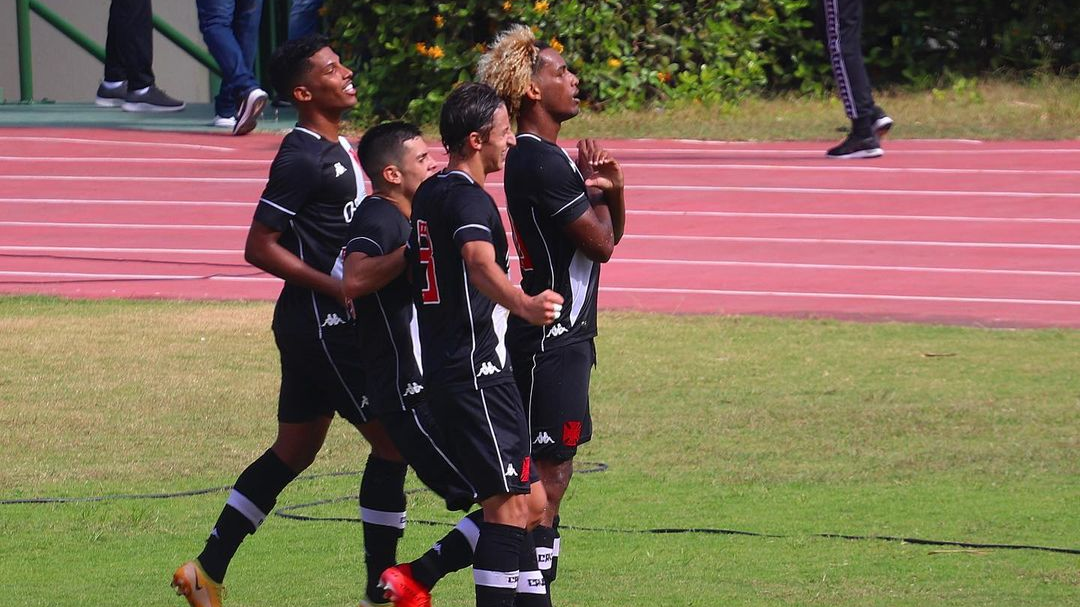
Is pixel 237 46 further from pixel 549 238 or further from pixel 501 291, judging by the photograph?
pixel 501 291

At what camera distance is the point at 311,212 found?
5617 millimetres

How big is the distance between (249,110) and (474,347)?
34.1 feet

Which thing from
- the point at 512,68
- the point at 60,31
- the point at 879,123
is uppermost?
the point at 512,68

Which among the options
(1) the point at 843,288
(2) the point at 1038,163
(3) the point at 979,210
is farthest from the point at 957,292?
(2) the point at 1038,163

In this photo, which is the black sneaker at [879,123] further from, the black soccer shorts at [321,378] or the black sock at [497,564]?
the black sock at [497,564]

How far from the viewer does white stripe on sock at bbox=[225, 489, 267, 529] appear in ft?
18.3

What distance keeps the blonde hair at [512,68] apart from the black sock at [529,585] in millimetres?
1334

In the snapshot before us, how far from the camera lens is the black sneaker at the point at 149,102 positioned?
56.5 ft

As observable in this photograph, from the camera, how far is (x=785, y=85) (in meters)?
18.2

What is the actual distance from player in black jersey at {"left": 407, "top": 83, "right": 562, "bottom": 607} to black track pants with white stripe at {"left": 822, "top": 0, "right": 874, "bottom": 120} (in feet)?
28.4

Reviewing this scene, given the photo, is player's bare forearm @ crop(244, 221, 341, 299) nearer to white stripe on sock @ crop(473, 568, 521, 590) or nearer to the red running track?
white stripe on sock @ crop(473, 568, 521, 590)

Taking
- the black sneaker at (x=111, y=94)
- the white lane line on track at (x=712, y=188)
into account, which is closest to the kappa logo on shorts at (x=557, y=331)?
the white lane line on track at (x=712, y=188)

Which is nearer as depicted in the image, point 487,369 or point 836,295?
point 487,369

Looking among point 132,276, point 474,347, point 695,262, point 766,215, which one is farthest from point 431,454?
point 766,215
